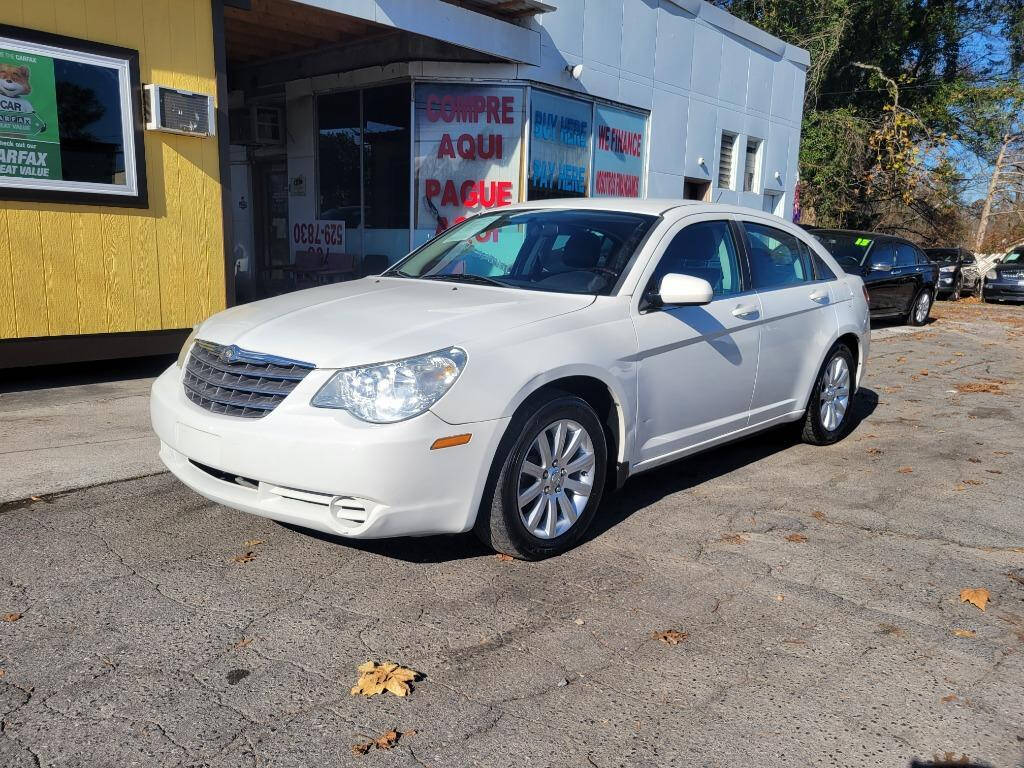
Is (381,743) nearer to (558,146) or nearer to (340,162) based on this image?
(558,146)

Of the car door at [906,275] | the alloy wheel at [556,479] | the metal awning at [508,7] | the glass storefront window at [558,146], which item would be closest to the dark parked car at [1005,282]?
the car door at [906,275]

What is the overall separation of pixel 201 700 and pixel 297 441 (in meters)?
1.01

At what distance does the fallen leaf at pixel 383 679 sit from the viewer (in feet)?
9.26

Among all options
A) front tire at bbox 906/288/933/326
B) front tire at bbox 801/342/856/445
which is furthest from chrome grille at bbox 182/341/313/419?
front tire at bbox 906/288/933/326

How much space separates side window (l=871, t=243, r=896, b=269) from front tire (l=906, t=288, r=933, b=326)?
124 centimetres

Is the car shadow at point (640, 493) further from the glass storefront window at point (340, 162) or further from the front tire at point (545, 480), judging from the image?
the glass storefront window at point (340, 162)

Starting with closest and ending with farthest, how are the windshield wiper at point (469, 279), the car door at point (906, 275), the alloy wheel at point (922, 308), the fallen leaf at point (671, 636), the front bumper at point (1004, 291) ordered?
the fallen leaf at point (671, 636)
the windshield wiper at point (469, 279)
the car door at point (906, 275)
the alloy wheel at point (922, 308)
the front bumper at point (1004, 291)

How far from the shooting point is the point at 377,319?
3842 millimetres

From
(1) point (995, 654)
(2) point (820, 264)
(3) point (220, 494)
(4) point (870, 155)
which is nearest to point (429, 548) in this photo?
(3) point (220, 494)

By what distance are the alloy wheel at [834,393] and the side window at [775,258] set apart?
27.6 inches

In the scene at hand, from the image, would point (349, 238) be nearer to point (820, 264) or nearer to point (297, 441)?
point (820, 264)

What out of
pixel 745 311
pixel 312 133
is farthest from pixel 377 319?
pixel 312 133

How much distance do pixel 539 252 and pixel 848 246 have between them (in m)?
10.6

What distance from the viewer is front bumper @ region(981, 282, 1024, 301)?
22969mm
